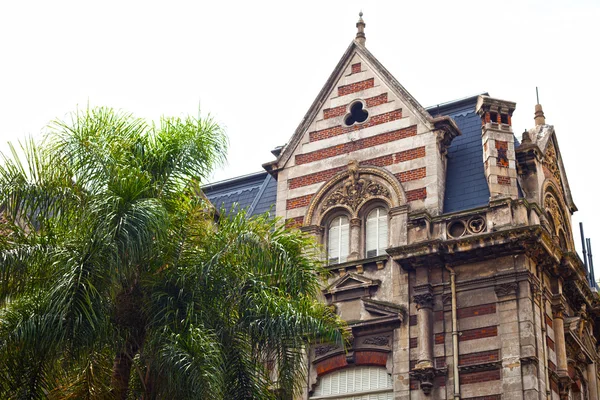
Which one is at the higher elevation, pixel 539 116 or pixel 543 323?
pixel 539 116

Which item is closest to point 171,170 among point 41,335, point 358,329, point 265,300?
point 265,300

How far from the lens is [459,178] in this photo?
2514 cm

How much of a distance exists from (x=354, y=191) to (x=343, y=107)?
2883 mm

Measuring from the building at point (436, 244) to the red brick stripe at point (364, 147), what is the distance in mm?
41

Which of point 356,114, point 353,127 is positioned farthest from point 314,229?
point 356,114

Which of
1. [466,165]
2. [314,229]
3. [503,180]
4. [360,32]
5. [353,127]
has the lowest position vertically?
[314,229]

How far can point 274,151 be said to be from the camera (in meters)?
31.9

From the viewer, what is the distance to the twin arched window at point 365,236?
970 inches

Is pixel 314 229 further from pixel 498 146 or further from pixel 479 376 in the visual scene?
pixel 479 376

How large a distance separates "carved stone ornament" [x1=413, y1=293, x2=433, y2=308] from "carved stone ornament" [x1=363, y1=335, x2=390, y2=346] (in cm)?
112

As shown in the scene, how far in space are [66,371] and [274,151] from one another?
17297 mm

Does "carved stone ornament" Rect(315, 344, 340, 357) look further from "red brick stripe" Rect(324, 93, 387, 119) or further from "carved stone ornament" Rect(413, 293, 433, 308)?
"red brick stripe" Rect(324, 93, 387, 119)

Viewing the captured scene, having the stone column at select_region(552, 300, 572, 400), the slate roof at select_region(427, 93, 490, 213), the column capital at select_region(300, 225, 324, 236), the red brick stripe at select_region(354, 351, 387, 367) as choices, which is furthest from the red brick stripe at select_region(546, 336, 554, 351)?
the column capital at select_region(300, 225, 324, 236)

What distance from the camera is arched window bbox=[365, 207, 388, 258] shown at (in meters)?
24.6
